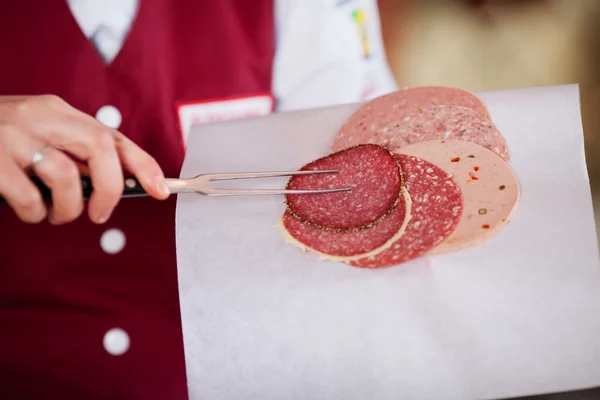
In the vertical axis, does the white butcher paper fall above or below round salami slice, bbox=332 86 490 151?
below

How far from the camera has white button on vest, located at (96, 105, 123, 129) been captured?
0.79 meters

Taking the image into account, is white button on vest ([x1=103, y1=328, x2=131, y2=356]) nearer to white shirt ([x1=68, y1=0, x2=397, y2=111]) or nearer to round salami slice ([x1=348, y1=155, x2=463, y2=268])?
round salami slice ([x1=348, y1=155, x2=463, y2=268])

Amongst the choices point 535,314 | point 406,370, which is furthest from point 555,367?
point 406,370

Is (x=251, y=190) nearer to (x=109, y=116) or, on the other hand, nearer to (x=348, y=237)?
(x=348, y=237)

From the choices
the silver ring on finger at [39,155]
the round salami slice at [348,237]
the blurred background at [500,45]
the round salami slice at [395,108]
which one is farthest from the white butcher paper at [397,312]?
the blurred background at [500,45]

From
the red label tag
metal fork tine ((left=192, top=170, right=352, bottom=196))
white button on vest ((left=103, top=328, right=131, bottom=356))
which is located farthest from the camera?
the red label tag

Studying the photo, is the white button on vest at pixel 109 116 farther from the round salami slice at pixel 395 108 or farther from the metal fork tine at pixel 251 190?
the round salami slice at pixel 395 108

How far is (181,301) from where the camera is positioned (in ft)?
2.36

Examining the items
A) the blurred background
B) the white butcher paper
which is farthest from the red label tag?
the blurred background

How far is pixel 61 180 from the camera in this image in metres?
0.54

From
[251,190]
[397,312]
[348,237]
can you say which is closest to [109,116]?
[251,190]

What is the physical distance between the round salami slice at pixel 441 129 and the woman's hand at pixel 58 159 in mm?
344

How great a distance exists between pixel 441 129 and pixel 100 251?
0.53m

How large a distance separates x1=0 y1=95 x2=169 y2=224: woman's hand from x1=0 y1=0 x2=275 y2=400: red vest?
208 mm
